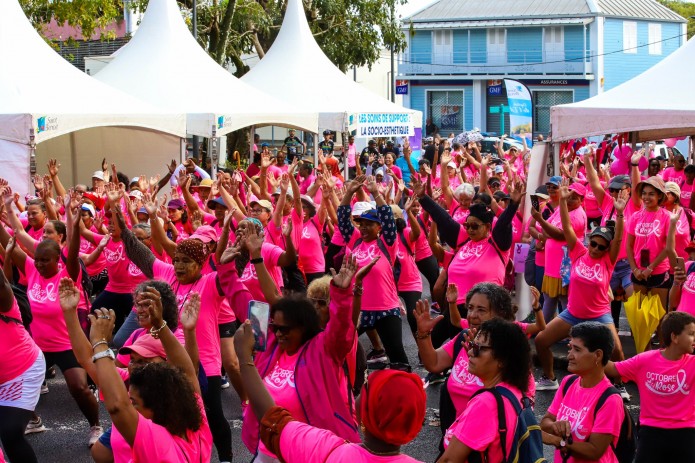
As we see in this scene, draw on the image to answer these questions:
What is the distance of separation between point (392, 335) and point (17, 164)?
6.93 m

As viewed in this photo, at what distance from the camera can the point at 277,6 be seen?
29.5 metres

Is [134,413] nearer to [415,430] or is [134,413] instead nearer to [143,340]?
[143,340]

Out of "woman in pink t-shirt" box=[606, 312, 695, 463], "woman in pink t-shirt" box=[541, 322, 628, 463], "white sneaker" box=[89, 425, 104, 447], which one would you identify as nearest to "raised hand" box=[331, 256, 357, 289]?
"woman in pink t-shirt" box=[541, 322, 628, 463]

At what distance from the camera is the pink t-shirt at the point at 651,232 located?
9141 mm

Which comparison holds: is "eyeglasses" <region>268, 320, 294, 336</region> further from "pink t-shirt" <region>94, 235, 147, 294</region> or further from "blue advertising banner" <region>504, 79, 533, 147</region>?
"blue advertising banner" <region>504, 79, 533, 147</region>

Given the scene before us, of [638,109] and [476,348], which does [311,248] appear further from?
[476,348]

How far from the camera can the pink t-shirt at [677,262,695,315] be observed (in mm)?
6957

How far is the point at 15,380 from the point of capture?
18.7 ft

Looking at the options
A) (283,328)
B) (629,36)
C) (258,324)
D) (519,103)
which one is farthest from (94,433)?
(629,36)

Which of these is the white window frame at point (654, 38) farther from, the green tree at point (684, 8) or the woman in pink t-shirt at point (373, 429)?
the woman in pink t-shirt at point (373, 429)

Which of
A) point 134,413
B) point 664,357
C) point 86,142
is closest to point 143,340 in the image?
point 134,413

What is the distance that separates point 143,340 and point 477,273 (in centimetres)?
325

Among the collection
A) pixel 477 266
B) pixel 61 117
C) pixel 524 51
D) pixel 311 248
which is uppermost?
pixel 524 51

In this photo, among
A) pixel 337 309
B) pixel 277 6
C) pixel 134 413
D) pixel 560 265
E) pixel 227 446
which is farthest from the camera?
pixel 277 6
